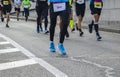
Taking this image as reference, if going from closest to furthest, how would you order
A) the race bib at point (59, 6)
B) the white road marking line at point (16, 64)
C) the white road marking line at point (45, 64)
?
the white road marking line at point (45, 64)
the white road marking line at point (16, 64)
the race bib at point (59, 6)

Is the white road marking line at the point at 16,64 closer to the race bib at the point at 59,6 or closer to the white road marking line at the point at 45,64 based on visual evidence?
the white road marking line at the point at 45,64

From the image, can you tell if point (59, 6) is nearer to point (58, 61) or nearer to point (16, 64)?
point (58, 61)

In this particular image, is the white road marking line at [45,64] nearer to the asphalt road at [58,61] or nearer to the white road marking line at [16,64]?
the asphalt road at [58,61]

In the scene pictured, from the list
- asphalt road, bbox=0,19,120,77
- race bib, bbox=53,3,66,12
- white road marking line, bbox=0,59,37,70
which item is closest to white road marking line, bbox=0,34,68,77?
asphalt road, bbox=0,19,120,77

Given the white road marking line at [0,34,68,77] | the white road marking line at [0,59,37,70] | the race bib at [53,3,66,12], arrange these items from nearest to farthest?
the white road marking line at [0,34,68,77]
the white road marking line at [0,59,37,70]
the race bib at [53,3,66,12]

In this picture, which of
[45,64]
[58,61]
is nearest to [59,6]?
[58,61]

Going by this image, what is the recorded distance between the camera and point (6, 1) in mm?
18859

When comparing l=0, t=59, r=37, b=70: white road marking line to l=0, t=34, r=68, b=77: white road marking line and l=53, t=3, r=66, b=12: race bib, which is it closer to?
l=0, t=34, r=68, b=77: white road marking line

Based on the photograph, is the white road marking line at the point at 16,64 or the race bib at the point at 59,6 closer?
the white road marking line at the point at 16,64

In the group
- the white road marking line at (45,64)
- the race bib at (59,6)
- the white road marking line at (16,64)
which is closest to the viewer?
the white road marking line at (45,64)

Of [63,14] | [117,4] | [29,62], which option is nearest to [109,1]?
[117,4]

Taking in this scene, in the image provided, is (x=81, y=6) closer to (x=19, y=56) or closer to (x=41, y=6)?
(x=41, y=6)

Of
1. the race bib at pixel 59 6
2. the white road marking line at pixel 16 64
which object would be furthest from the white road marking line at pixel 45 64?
the race bib at pixel 59 6

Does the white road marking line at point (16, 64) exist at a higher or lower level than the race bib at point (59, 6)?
lower
